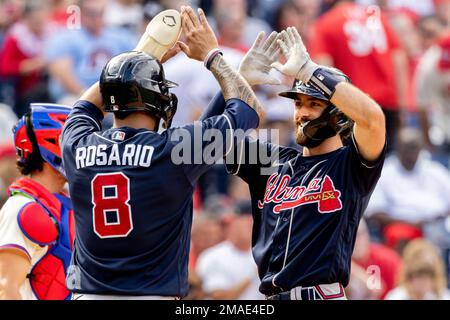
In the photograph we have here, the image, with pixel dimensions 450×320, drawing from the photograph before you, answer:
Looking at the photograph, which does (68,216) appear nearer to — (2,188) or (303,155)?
(303,155)

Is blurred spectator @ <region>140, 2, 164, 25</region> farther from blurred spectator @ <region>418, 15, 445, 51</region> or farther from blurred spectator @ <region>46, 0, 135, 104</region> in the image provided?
blurred spectator @ <region>418, 15, 445, 51</region>

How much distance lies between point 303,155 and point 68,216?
1.53 metres

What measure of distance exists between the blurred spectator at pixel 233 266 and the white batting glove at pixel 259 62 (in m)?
3.88

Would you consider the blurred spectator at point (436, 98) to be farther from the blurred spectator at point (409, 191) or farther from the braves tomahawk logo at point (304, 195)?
the braves tomahawk logo at point (304, 195)

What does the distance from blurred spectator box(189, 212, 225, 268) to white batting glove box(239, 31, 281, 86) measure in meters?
4.34

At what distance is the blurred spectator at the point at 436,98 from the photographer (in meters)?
11.6

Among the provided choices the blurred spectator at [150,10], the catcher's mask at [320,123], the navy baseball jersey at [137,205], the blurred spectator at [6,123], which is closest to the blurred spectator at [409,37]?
the blurred spectator at [150,10]

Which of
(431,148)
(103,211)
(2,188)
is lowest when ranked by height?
(103,211)

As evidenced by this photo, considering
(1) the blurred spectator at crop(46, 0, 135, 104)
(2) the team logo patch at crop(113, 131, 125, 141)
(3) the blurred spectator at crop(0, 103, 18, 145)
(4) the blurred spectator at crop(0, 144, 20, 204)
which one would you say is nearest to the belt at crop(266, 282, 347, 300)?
(2) the team logo patch at crop(113, 131, 125, 141)

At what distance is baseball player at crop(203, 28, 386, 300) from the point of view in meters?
5.53

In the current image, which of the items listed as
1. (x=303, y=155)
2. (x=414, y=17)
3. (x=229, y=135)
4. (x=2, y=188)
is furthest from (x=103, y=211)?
(x=414, y=17)

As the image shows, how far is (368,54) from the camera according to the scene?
1134 cm

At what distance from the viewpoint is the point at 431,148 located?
11586 millimetres

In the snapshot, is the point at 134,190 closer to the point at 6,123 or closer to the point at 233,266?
the point at 233,266
